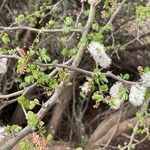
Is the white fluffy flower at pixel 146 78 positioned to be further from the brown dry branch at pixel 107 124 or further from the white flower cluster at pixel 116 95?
the brown dry branch at pixel 107 124

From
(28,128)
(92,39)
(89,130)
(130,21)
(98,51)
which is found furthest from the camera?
(89,130)

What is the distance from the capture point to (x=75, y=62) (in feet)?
7.27

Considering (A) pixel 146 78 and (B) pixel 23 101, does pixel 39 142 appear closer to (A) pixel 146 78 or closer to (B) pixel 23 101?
(B) pixel 23 101

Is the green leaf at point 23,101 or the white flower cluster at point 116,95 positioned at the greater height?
the green leaf at point 23,101

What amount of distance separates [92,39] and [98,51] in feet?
0.89

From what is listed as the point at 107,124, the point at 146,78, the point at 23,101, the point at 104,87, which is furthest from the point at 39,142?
the point at 107,124

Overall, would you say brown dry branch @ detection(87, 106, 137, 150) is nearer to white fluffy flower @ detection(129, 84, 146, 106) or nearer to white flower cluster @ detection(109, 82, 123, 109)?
white fluffy flower @ detection(129, 84, 146, 106)

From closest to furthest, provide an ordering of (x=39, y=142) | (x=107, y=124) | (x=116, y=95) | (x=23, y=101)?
1. (x=39, y=142)
2. (x=23, y=101)
3. (x=116, y=95)
4. (x=107, y=124)

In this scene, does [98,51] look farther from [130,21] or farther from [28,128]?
[130,21]

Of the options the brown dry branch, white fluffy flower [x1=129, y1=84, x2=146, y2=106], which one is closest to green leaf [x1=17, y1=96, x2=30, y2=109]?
white fluffy flower [x1=129, y1=84, x2=146, y2=106]

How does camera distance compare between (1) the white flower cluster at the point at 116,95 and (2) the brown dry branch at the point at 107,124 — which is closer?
(1) the white flower cluster at the point at 116,95

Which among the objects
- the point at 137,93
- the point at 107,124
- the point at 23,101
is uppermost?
the point at 23,101

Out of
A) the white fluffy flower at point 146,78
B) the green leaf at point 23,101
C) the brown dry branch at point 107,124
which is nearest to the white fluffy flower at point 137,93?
the white fluffy flower at point 146,78

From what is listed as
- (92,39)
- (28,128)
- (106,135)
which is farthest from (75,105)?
(28,128)
